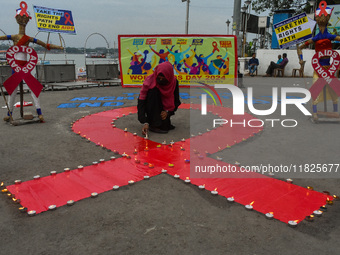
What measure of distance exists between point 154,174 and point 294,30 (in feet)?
18.5

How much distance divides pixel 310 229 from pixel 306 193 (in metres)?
0.77

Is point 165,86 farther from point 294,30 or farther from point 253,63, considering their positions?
point 253,63

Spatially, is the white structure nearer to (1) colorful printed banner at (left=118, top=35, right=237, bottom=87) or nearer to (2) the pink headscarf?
(1) colorful printed banner at (left=118, top=35, right=237, bottom=87)

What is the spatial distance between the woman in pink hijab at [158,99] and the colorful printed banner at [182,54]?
7.43m

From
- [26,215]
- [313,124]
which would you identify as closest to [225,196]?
[26,215]

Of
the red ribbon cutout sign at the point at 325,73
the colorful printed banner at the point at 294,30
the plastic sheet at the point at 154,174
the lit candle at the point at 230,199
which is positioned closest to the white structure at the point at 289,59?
the colorful printed banner at the point at 294,30

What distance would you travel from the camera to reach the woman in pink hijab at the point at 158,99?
5691 mm

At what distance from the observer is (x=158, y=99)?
233 inches

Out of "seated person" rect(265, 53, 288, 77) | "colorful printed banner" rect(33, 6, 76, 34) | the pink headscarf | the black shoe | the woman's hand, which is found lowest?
the black shoe

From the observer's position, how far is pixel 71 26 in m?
15.1

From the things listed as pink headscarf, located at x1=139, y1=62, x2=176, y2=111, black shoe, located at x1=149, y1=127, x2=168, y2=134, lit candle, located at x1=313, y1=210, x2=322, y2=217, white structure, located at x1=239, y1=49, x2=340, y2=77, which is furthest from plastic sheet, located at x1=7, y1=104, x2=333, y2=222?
white structure, located at x1=239, y1=49, x2=340, y2=77

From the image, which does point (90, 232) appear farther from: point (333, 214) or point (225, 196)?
point (333, 214)

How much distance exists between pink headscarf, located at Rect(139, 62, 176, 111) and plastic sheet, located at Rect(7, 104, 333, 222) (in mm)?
1025

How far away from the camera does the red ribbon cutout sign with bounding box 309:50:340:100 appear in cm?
645
